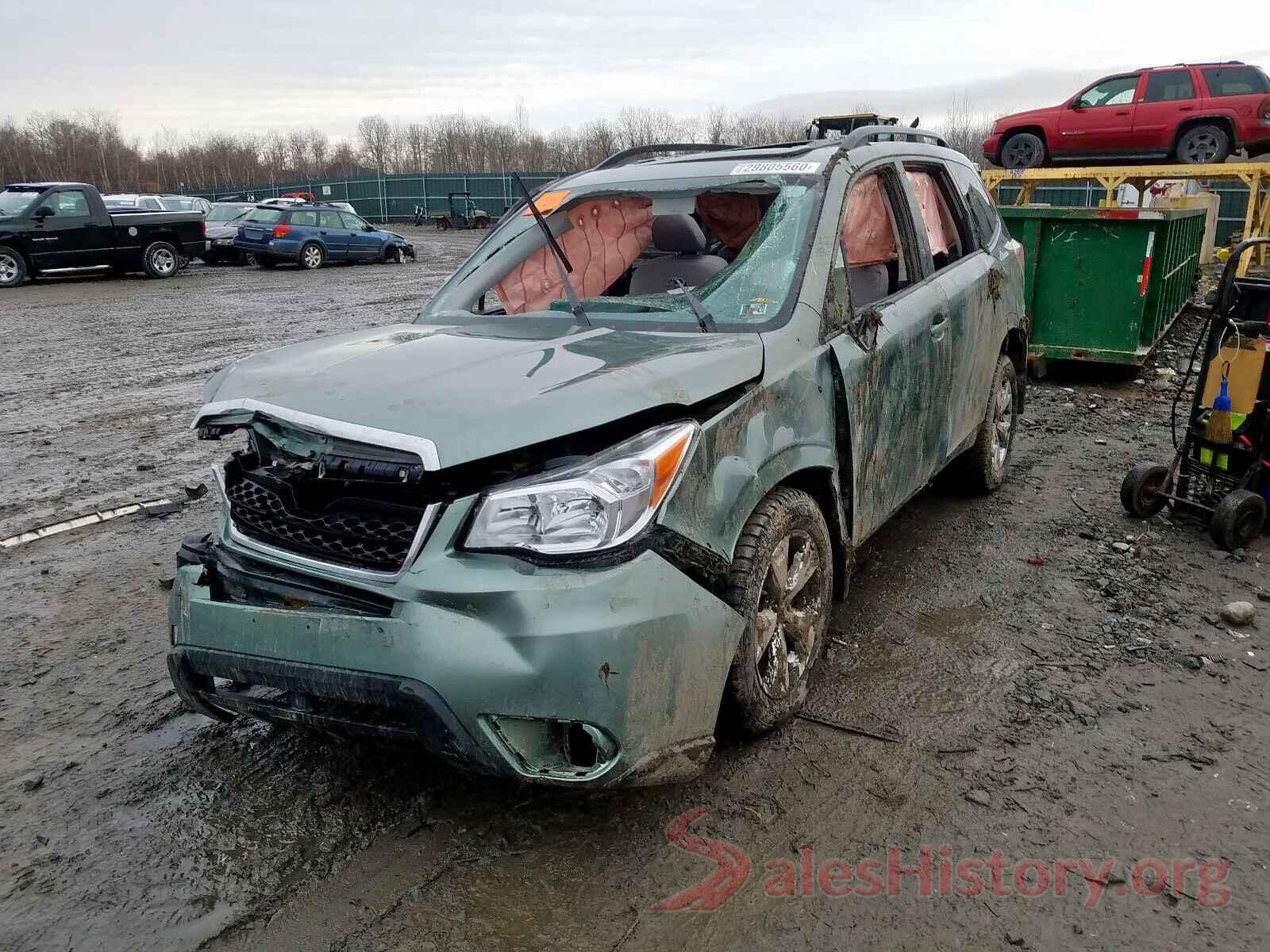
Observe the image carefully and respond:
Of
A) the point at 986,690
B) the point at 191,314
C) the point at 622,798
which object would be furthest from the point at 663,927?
the point at 191,314

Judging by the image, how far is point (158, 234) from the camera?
20344 mm

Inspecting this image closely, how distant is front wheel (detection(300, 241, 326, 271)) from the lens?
23766 mm

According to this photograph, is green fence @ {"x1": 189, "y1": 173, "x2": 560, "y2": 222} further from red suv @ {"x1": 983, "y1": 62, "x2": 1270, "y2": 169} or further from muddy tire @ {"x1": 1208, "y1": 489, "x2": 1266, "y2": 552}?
muddy tire @ {"x1": 1208, "y1": 489, "x2": 1266, "y2": 552}

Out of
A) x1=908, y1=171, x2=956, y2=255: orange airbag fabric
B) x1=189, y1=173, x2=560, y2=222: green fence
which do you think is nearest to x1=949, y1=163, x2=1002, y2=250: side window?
x1=908, y1=171, x2=956, y2=255: orange airbag fabric

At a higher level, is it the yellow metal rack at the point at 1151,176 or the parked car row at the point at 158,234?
the yellow metal rack at the point at 1151,176

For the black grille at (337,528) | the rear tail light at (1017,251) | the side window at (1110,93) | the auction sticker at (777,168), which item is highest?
the side window at (1110,93)

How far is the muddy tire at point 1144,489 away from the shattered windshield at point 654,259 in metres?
2.69

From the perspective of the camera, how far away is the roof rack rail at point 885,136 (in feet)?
13.0

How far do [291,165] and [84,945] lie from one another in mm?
96526

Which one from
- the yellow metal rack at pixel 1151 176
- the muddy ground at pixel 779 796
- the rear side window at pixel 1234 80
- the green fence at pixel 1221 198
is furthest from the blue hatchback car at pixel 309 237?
the muddy ground at pixel 779 796

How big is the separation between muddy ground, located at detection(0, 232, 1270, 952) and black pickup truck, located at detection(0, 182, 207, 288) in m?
16.2

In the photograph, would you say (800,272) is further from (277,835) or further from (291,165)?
(291,165)

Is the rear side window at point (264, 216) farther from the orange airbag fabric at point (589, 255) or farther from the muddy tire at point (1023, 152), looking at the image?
the orange airbag fabric at point (589, 255)

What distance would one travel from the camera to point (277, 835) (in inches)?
107
